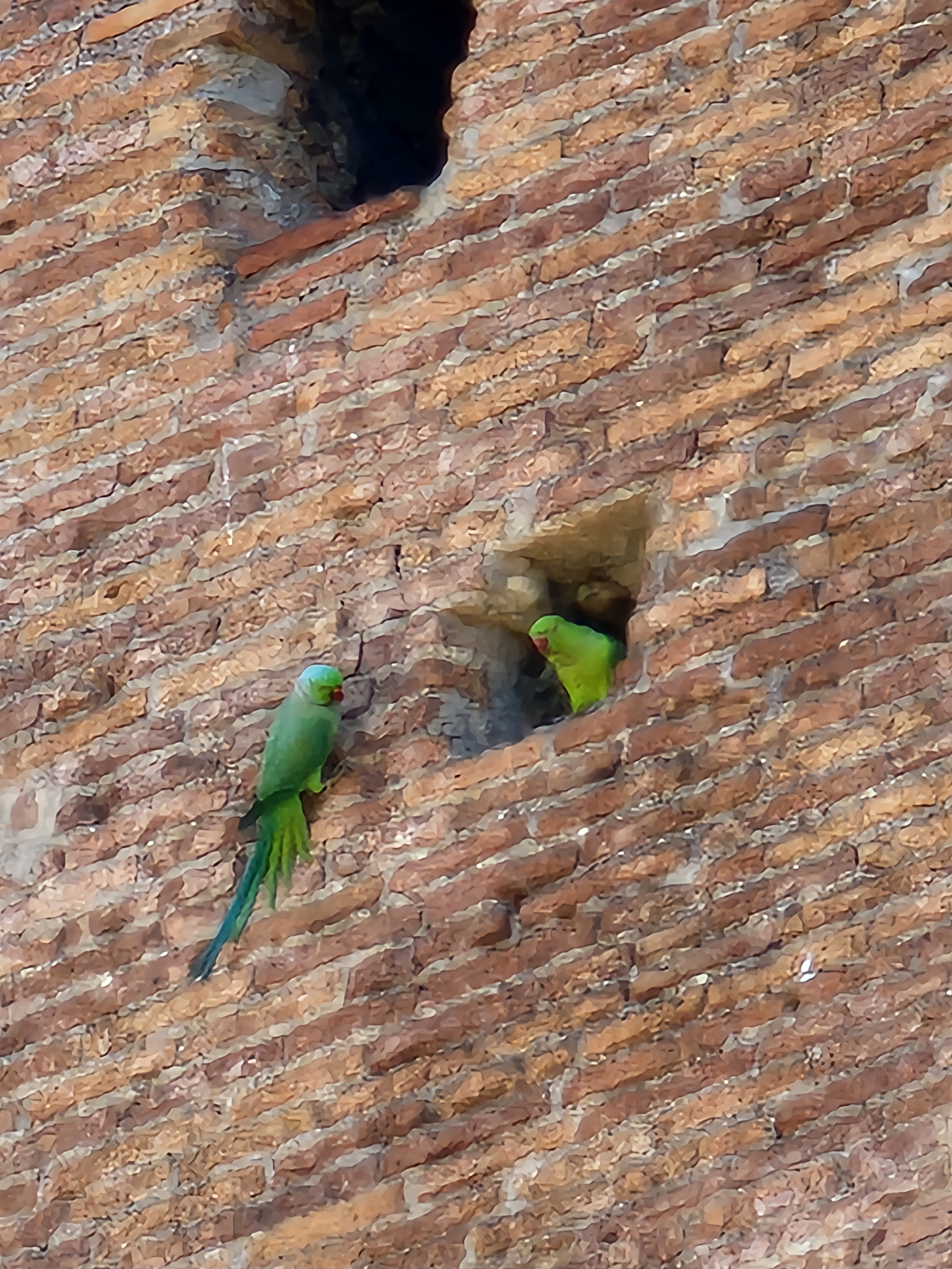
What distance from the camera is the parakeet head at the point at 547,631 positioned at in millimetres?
3100

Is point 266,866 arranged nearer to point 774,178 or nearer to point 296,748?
point 296,748

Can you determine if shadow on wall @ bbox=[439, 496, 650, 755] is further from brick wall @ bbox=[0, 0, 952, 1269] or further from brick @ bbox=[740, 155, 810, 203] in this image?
brick @ bbox=[740, 155, 810, 203]

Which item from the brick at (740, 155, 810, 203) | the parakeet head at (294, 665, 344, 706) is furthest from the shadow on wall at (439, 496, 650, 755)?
the brick at (740, 155, 810, 203)

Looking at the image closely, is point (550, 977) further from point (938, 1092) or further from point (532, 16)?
point (532, 16)

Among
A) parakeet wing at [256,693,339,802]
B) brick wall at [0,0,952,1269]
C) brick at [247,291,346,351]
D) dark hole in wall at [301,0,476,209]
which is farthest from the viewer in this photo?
dark hole in wall at [301,0,476,209]

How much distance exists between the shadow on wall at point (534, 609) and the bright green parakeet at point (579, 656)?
2.1 inches

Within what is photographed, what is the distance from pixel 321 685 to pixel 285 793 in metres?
0.16

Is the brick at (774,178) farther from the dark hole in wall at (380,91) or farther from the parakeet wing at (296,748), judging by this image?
the parakeet wing at (296,748)

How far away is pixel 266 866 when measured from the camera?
310cm

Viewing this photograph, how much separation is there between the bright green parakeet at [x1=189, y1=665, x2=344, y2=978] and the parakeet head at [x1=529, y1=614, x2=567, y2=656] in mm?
297

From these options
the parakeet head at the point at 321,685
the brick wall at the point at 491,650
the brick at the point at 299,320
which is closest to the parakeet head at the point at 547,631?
the brick wall at the point at 491,650

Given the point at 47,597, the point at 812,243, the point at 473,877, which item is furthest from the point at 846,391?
the point at 47,597

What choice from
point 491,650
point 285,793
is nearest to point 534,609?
point 491,650

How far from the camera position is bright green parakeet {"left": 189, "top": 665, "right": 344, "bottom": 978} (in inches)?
121
